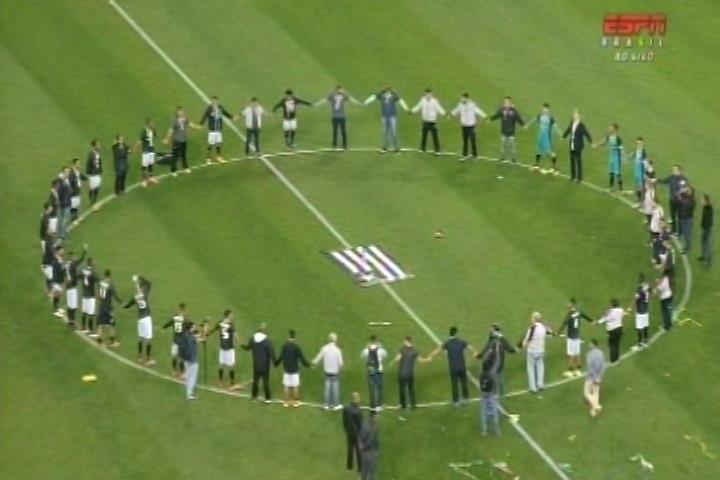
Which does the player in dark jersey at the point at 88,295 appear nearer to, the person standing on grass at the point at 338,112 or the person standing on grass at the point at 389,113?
the person standing on grass at the point at 338,112

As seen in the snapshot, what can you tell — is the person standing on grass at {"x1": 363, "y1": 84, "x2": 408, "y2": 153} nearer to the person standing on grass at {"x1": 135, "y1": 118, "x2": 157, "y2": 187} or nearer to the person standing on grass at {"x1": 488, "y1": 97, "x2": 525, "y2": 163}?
the person standing on grass at {"x1": 488, "y1": 97, "x2": 525, "y2": 163}

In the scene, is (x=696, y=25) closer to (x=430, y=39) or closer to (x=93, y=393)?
Answer: (x=430, y=39)

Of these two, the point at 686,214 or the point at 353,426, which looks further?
the point at 686,214

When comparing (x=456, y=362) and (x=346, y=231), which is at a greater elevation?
(x=346, y=231)

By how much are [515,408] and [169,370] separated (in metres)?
8.17

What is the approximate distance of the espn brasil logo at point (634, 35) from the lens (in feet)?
225

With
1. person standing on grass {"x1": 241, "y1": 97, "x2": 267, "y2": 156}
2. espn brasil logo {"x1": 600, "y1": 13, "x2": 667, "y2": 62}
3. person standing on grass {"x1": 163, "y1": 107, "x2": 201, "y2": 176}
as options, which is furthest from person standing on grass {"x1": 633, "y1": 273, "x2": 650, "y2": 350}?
espn brasil logo {"x1": 600, "y1": 13, "x2": 667, "y2": 62}

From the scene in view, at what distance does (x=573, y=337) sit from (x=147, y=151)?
14500 millimetres

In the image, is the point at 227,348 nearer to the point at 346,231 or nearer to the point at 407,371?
the point at 407,371

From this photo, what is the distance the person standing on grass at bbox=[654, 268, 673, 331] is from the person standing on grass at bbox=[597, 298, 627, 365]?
1181mm

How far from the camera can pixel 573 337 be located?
51.9 metres

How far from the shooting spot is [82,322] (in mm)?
53812

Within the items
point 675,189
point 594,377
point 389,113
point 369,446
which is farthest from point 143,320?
point 675,189

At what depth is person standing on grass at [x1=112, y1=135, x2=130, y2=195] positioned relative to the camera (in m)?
59.1
